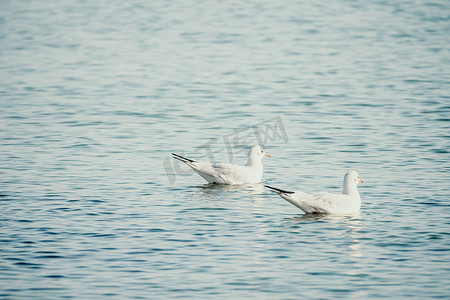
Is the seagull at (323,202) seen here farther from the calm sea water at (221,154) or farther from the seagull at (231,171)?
the seagull at (231,171)

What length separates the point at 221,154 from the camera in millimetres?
21156

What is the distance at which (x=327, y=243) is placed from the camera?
13961 millimetres

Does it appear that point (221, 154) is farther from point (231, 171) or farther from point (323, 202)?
point (323, 202)

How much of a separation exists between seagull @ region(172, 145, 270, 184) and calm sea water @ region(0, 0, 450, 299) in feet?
0.86

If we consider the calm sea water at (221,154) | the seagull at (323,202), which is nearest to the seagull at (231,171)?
the calm sea water at (221,154)

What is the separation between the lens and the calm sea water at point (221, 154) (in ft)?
42.0

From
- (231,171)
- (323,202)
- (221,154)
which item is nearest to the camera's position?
(323,202)

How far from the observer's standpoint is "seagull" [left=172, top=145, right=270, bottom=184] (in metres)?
18.3

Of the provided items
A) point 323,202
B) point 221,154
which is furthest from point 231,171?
point 323,202

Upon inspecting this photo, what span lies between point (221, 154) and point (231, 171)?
2877 mm

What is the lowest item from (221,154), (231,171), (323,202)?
(221,154)

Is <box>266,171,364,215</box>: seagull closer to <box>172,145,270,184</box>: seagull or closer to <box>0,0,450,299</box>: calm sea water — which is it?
<box>0,0,450,299</box>: calm sea water

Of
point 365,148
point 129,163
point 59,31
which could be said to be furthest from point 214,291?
point 59,31

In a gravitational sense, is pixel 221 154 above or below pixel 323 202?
below
